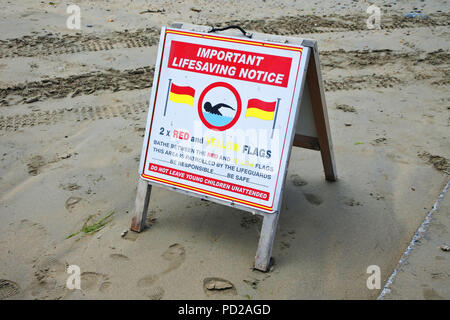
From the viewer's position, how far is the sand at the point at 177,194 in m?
2.97

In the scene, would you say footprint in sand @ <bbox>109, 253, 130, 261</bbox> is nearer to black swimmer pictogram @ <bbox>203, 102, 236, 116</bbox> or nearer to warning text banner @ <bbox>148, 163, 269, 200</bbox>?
warning text banner @ <bbox>148, 163, 269, 200</bbox>

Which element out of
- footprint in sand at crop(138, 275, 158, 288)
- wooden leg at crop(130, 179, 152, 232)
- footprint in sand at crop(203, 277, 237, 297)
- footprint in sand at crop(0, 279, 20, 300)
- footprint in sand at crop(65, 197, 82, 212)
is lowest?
footprint in sand at crop(0, 279, 20, 300)

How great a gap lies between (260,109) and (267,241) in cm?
80

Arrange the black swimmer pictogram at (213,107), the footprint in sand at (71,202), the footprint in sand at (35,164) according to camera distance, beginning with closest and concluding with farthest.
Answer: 1. the black swimmer pictogram at (213,107)
2. the footprint in sand at (71,202)
3. the footprint in sand at (35,164)

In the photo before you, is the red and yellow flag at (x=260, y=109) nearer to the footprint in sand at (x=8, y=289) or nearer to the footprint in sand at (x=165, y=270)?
the footprint in sand at (x=165, y=270)

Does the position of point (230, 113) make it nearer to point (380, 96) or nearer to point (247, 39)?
point (247, 39)

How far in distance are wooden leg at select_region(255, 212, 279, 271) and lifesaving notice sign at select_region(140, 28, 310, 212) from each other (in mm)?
58

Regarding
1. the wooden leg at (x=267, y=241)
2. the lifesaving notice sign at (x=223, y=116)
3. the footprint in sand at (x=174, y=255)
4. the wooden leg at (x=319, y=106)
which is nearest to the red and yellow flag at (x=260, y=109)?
the lifesaving notice sign at (x=223, y=116)

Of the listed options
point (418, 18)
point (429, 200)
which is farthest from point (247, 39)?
point (418, 18)

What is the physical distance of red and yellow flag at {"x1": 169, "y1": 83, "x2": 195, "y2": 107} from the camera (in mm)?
3135

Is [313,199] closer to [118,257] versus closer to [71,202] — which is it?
[118,257]
